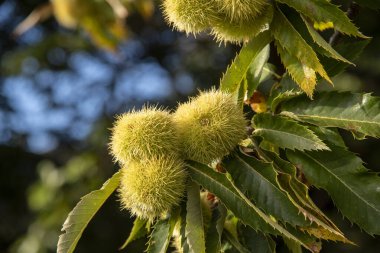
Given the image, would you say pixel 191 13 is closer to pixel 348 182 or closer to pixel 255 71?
pixel 255 71

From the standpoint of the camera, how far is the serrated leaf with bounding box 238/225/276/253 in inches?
61.5

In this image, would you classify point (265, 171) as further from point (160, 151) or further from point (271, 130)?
point (160, 151)

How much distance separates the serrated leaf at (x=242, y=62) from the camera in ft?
5.25

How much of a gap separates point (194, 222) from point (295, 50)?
43cm

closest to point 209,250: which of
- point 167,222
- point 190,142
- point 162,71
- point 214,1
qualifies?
point 167,222

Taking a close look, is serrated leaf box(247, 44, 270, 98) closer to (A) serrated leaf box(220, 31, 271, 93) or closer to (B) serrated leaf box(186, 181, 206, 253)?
(A) serrated leaf box(220, 31, 271, 93)

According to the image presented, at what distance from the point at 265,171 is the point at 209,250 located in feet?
0.69

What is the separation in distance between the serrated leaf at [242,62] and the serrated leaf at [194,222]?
282 mm

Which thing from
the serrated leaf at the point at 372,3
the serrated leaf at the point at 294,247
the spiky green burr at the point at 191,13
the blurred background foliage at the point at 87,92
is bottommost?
the serrated leaf at the point at 294,247

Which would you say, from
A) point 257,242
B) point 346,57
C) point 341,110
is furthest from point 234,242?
point 346,57

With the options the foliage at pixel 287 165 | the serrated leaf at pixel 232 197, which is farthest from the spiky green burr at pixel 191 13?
the serrated leaf at pixel 232 197

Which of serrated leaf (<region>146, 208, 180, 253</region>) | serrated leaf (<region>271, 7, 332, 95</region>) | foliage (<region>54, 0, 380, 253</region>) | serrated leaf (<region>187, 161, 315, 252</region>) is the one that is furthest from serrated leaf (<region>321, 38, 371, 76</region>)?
serrated leaf (<region>146, 208, 180, 253</region>)

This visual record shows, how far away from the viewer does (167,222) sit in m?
1.55

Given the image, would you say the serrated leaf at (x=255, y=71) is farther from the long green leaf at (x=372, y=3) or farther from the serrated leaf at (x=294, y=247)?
the serrated leaf at (x=294, y=247)
